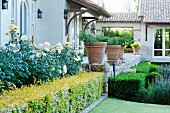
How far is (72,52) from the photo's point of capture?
11.9 metres

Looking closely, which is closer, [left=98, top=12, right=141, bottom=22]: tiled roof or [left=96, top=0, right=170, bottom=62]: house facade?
[left=96, top=0, right=170, bottom=62]: house facade

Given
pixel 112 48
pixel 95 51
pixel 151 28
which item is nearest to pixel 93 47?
pixel 95 51

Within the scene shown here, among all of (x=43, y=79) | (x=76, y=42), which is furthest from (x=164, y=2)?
(x=43, y=79)

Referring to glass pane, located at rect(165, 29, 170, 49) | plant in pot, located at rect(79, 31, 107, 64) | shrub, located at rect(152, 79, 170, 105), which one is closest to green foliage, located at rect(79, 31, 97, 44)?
plant in pot, located at rect(79, 31, 107, 64)

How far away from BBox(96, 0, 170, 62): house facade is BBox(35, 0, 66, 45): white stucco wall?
17.9m

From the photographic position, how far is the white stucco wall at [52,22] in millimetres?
16094

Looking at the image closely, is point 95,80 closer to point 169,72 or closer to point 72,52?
point 72,52

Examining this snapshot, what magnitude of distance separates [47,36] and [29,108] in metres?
10.3

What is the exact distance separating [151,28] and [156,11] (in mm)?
1919

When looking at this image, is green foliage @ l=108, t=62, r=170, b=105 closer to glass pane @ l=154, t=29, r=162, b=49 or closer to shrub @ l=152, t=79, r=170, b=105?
shrub @ l=152, t=79, r=170, b=105

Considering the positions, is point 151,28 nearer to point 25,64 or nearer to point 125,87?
point 125,87

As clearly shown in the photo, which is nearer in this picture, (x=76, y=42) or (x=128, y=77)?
(x=128, y=77)

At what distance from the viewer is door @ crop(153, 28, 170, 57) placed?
34.9 m

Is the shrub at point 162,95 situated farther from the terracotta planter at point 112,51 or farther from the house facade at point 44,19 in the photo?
the house facade at point 44,19
